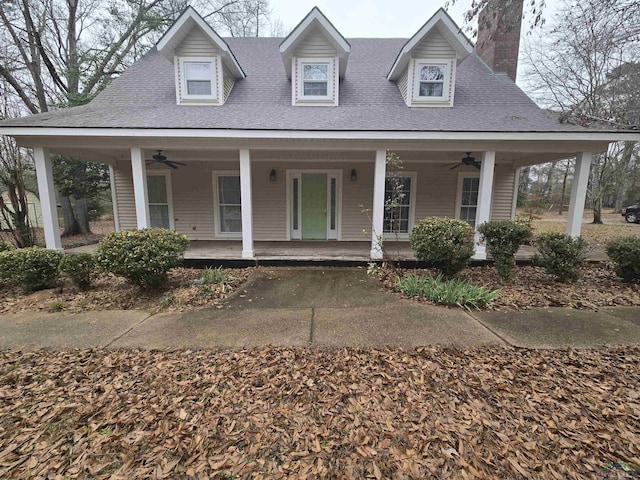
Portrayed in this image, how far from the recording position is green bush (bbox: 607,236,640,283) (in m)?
4.85

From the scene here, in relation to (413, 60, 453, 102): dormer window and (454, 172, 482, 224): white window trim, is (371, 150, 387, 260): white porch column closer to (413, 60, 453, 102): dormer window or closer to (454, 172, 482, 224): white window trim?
(413, 60, 453, 102): dormer window

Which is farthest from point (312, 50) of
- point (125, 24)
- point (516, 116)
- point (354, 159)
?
point (125, 24)

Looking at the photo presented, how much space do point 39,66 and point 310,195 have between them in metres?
11.5

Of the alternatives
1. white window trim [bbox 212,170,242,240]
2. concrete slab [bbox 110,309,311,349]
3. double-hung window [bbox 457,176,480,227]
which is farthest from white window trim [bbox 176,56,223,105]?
double-hung window [bbox 457,176,480,227]

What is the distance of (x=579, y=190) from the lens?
20.1ft

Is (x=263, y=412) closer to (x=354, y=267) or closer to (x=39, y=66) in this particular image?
(x=354, y=267)

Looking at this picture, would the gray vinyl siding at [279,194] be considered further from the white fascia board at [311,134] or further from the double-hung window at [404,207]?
the white fascia board at [311,134]

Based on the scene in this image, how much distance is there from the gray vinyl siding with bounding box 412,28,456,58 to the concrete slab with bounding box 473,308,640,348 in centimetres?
648

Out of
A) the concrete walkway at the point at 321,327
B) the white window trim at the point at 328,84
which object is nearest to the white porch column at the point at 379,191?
the concrete walkway at the point at 321,327

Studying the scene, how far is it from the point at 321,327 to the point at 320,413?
1.35m

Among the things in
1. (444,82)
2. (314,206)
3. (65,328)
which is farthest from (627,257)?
(65,328)

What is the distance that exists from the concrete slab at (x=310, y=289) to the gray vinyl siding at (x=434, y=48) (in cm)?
573

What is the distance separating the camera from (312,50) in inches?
281

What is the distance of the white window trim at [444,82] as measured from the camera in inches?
280
